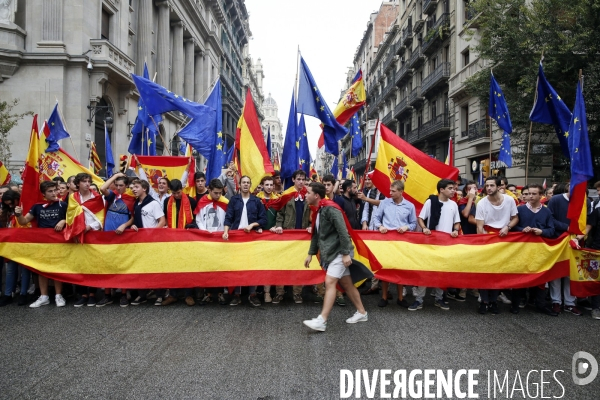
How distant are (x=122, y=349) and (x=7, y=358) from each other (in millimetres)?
1069

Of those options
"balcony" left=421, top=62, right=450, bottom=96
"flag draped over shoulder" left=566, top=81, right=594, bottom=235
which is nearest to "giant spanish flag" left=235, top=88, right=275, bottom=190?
"flag draped over shoulder" left=566, top=81, right=594, bottom=235

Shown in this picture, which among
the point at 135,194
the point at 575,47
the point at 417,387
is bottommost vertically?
the point at 417,387

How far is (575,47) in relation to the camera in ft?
43.0

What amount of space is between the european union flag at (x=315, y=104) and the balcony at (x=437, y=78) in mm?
21817

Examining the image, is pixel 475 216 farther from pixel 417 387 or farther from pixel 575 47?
pixel 575 47

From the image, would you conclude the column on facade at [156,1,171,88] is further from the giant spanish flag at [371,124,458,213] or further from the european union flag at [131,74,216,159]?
the giant spanish flag at [371,124,458,213]

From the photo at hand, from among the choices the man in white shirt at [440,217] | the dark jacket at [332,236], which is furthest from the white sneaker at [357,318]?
the man in white shirt at [440,217]

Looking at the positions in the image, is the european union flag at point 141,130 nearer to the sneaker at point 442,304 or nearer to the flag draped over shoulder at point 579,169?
the sneaker at point 442,304

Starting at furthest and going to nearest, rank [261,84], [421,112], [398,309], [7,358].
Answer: [261,84] < [421,112] < [398,309] < [7,358]

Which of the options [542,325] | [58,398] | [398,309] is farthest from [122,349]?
[542,325]

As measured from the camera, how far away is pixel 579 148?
5.89m

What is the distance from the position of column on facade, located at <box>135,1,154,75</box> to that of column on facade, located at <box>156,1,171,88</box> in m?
2.63

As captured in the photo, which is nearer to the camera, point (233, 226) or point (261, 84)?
point (233, 226)

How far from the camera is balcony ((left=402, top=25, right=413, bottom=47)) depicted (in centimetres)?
3667
